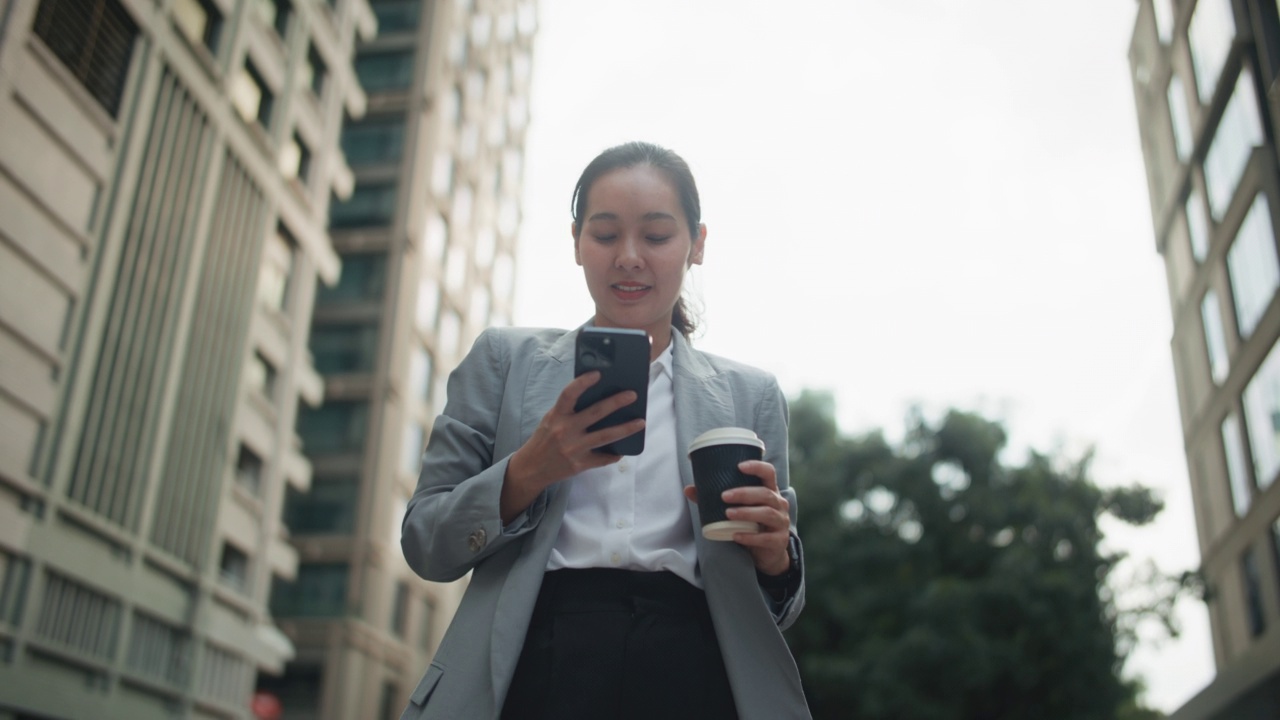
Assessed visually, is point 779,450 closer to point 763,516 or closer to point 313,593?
point 763,516

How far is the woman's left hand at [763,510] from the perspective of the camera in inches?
80.5

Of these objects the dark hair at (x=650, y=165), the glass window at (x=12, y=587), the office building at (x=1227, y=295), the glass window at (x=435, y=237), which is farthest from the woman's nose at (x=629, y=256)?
the glass window at (x=435, y=237)

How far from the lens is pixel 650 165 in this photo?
8.42 ft

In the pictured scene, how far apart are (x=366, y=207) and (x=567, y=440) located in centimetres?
3720

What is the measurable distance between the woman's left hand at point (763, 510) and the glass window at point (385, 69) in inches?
1534

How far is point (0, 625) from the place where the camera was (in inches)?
581

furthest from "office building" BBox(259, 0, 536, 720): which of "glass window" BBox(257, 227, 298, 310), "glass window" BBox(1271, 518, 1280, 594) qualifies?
"glass window" BBox(1271, 518, 1280, 594)

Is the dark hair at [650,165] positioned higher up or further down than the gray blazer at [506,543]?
higher up

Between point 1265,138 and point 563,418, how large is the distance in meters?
20.3

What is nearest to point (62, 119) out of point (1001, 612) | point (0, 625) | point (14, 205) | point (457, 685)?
point (14, 205)

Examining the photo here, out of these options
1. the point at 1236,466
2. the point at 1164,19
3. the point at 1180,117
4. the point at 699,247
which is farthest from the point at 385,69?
the point at 699,247

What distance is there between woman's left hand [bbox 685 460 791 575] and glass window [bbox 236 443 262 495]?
77.9 feet

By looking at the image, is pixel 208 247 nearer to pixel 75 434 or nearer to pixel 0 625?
pixel 75 434

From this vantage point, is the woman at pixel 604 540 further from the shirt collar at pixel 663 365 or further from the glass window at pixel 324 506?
the glass window at pixel 324 506
